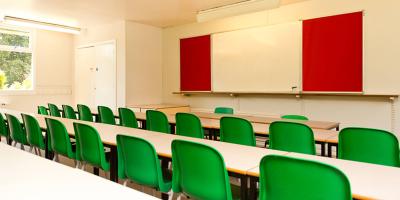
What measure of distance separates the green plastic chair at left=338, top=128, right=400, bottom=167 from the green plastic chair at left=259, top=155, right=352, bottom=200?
1.27 m

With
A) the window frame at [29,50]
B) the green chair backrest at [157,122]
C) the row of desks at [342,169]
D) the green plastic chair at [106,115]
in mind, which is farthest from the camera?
the window frame at [29,50]

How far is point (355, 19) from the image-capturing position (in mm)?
4980

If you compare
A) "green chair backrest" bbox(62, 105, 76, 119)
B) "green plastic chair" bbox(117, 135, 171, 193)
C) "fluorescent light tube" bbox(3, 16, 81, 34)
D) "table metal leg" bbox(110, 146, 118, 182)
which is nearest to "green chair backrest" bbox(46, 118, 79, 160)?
"table metal leg" bbox(110, 146, 118, 182)

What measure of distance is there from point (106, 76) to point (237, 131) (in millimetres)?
5205

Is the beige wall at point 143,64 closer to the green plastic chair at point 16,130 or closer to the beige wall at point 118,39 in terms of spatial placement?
the beige wall at point 118,39

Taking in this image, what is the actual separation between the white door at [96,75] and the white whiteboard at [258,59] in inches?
102

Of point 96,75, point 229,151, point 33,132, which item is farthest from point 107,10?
point 229,151

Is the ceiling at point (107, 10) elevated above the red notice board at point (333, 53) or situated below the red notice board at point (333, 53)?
above

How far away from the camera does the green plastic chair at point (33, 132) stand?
3455mm

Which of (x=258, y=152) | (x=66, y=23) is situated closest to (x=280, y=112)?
(x=258, y=152)

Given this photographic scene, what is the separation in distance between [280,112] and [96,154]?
415 cm

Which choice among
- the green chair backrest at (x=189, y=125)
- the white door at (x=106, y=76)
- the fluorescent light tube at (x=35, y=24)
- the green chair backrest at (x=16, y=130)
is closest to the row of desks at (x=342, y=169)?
the green chair backrest at (x=189, y=125)

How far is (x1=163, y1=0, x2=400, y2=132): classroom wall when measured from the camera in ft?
15.5

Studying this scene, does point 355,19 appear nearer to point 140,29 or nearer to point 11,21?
point 140,29
